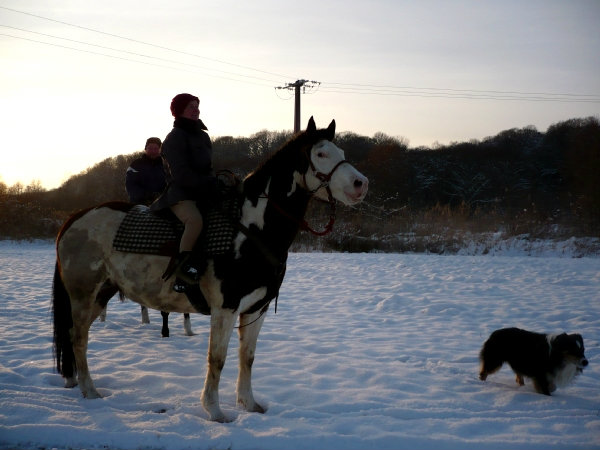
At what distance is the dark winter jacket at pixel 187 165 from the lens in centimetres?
365

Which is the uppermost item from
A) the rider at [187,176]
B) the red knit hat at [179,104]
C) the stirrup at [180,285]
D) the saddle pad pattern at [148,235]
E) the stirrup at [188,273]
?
the red knit hat at [179,104]

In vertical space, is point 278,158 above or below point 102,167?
below

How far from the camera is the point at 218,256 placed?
3.56m

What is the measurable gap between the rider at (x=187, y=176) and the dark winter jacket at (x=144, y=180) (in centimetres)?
270

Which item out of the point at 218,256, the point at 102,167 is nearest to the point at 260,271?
the point at 218,256

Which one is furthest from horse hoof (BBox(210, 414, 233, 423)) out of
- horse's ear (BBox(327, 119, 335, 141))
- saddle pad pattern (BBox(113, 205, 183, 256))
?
horse's ear (BBox(327, 119, 335, 141))

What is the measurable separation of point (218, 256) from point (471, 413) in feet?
7.84

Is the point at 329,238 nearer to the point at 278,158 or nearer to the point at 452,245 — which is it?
the point at 452,245

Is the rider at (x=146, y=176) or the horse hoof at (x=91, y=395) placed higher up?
the rider at (x=146, y=176)

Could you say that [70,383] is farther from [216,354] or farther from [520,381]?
[520,381]

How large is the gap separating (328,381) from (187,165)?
2421 millimetres

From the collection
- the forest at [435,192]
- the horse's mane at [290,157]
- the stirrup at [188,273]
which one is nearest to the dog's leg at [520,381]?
the horse's mane at [290,157]

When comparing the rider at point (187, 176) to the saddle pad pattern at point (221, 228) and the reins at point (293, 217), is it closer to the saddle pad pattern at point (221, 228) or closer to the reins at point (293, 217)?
the saddle pad pattern at point (221, 228)

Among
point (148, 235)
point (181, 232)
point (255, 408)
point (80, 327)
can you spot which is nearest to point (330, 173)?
point (181, 232)
